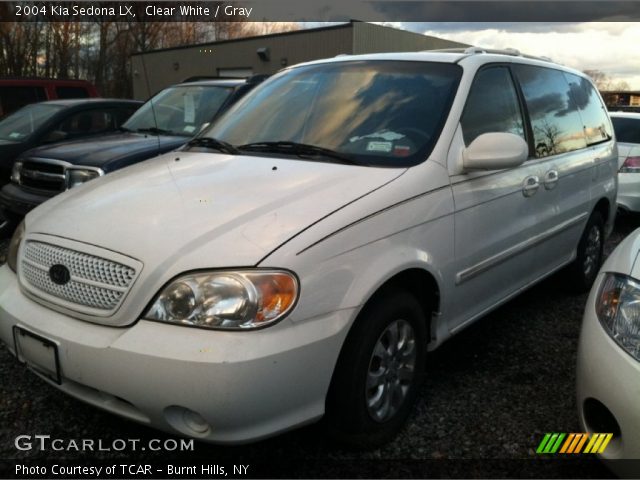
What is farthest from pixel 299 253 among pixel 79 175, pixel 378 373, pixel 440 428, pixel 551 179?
pixel 79 175

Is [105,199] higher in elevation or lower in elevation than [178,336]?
higher

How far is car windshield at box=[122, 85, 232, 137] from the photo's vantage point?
18.6 ft

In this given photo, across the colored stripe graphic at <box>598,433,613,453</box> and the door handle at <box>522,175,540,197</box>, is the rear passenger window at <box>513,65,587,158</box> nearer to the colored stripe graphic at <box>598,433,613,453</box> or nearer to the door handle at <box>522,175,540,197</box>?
the door handle at <box>522,175,540,197</box>

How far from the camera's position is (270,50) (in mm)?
23516

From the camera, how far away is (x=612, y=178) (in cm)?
464

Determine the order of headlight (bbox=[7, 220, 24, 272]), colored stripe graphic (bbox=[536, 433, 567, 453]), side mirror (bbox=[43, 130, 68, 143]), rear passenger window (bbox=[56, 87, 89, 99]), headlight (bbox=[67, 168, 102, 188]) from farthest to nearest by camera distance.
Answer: rear passenger window (bbox=[56, 87, 89, 99]), side mirror (bbox=[43, 130, 68, 143]), headlight (bbox=[67, 168, 102, 188]), headlight (bbox=[7, 220, 24, 272]), colored stripe graphic (bbox=[536, 433, 567, 453])

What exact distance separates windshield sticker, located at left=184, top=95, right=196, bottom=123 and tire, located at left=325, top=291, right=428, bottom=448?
397 cm

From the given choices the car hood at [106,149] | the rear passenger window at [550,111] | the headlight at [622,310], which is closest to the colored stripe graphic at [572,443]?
the headlight at [622,310]

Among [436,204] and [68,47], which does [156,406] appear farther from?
[68,47]

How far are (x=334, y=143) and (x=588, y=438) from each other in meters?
1.69

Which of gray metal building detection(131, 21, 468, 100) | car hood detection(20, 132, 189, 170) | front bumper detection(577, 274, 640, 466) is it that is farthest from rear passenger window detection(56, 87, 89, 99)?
gray metal building detection(131, 21, 468, 100)

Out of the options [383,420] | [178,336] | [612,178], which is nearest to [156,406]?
[178,336]

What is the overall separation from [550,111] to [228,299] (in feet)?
9.30

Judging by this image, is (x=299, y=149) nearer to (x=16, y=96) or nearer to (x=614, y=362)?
(x=614, y=362)
